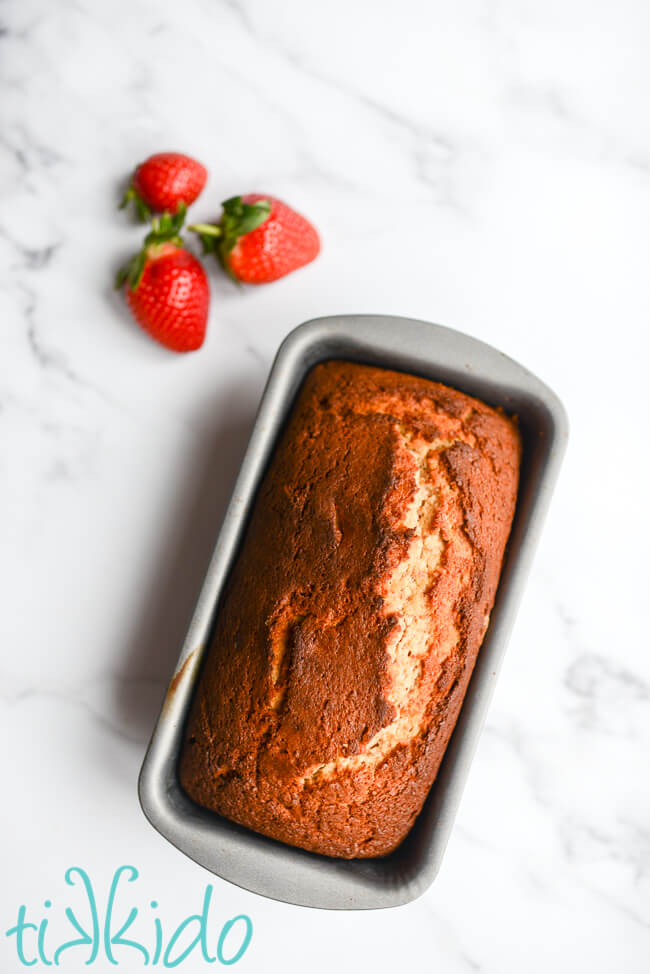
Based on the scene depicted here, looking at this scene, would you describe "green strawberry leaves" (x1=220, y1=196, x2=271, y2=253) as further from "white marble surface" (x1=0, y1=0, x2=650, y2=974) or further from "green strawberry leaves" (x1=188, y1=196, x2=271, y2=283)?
"white marble surface" (x1=0, y1=0, x2=650, y2=974)

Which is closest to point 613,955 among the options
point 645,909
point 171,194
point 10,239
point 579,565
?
point 645,909

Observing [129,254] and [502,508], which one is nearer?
[502,508]

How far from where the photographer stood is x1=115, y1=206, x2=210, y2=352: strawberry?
1.48 m

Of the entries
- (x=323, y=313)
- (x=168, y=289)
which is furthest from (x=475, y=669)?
(x=168, y=289)

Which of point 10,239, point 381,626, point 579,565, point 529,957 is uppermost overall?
point 10,239

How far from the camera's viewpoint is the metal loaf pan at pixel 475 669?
1264mm

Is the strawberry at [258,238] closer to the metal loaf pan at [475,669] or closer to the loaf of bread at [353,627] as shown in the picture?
the metal loaf pan at [475,669]

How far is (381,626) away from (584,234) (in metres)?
0.99

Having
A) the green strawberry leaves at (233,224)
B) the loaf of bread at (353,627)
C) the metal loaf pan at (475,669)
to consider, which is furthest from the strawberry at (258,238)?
the loaf of bread at (353,627)

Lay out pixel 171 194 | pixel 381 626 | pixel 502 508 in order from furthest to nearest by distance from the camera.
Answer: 1. pixel 171 194
2. pixel 502 508
3. pixel 381 626

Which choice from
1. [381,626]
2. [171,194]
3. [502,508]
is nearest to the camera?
[381,626]

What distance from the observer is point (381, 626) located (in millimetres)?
1190

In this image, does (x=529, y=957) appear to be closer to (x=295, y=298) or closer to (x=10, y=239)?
(x=295, y=298)

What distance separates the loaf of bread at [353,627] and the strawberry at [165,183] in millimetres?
599
